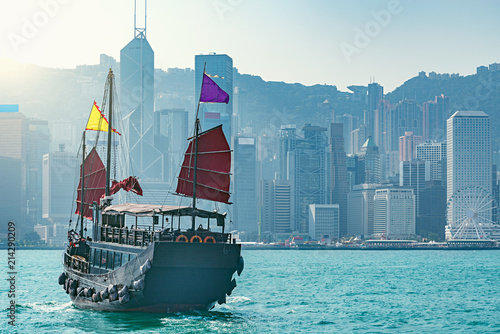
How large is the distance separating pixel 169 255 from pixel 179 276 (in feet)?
4.06

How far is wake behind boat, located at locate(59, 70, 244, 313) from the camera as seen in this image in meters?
39.0

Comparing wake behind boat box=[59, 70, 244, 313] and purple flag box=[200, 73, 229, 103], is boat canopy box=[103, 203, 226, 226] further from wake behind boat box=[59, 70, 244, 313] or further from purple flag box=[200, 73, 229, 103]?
purple flag box=[200, 73, 229, 103]

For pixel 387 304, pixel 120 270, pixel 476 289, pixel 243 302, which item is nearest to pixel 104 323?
pixel 120 270

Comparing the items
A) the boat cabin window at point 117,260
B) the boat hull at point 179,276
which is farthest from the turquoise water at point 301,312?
the boat cabin window at point 117,260

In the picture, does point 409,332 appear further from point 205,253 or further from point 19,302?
point 19,302

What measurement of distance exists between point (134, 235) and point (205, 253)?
445 centimetres

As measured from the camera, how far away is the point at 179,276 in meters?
39.1

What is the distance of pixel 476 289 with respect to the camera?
7000 centimetres

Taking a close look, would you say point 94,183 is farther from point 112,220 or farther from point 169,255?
point 169,255

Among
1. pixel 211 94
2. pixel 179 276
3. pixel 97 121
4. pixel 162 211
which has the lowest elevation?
pixel 179 276

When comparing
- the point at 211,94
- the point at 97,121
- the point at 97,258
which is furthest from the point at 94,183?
the point at 211,94

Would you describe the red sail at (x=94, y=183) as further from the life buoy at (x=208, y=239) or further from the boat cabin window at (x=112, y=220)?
the life buoy at (x=208, y=239)

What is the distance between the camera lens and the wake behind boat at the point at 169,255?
39.0 m

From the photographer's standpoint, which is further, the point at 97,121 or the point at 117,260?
the point at 97,121
